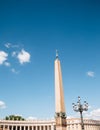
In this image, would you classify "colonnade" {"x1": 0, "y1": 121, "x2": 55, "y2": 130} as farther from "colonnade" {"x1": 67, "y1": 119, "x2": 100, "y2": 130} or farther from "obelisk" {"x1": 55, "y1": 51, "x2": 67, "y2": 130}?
"obelisk" {"x1": 55, "y1": 51, "x2": 67, "y2": 130}

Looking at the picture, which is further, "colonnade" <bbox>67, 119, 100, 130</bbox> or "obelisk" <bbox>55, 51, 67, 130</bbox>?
"colonnade" <bbox>67, 119, 100, 130</bbox>

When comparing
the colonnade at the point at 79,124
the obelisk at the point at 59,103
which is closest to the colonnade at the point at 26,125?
the colonnade at the point at 79,124

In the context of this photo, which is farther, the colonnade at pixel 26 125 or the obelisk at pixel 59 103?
the colonnade at pixel 26 125

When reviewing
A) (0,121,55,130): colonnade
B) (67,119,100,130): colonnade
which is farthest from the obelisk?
(67,119,100,130): colonnade

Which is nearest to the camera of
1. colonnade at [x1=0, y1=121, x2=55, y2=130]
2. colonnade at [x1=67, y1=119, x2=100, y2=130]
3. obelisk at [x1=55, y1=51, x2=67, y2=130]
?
obelisk at [x1=55, y1=51, x2=67, y2=130]

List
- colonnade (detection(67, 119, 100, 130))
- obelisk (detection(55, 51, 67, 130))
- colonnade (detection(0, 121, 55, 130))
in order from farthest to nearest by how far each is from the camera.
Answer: colonnade (detection(67, 119, 100, 130))
colonnade (detection(0, 121, 55, 130))
obelisk (detection(55, 51, 67, 130))

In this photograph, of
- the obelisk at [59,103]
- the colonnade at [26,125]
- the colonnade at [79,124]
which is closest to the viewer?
the obelisk at [59,103]

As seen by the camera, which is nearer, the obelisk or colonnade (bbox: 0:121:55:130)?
the obelisk

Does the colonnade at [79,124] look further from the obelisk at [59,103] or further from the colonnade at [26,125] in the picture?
the obelisk at [59,103]

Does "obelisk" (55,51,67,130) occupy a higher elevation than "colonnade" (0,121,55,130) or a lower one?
lower

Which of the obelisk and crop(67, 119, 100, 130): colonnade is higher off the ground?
crop(67, 119, 100, 130): colonnade

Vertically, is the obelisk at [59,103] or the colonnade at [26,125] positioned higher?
the colonnade at [26,125]

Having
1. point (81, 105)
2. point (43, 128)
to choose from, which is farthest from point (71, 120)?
point (81, 105)

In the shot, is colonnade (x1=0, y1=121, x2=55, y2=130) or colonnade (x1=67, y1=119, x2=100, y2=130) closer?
colonnade (x1=0, y1=121, x2=55, y2=130)
